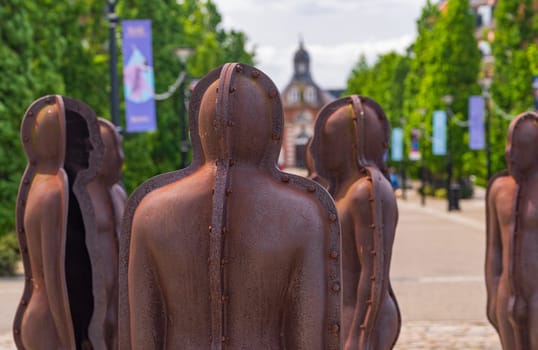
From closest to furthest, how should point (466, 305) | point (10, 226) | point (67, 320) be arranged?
point (67, 320) < point (466, 305) < point (10, 226)

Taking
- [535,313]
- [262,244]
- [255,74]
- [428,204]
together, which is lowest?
[428,204]

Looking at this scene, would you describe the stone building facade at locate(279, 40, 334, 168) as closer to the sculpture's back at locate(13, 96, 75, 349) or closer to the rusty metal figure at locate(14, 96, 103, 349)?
the rusty metal figure at locate(14, 96, 103, 349)

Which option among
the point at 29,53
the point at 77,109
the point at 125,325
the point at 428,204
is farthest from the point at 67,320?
the point at 428,204

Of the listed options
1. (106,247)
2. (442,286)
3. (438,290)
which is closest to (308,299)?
(106,247)

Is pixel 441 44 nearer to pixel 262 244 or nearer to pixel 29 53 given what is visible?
pixel 29 53

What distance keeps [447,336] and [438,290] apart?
4091 millimetres

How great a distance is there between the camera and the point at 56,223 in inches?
195

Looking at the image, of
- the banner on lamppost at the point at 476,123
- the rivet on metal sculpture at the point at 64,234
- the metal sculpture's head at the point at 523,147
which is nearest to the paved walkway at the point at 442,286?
the metal sculpture's head at the point at 523,147

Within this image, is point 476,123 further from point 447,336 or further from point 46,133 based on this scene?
point 46,133

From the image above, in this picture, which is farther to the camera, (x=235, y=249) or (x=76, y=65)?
(x=76, y=65)

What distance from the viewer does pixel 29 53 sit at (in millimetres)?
21578

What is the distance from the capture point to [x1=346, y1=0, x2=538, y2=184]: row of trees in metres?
37.3

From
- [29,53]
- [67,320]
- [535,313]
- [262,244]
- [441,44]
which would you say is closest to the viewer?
[262,244]

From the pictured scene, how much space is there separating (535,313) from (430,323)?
17.9 feet
